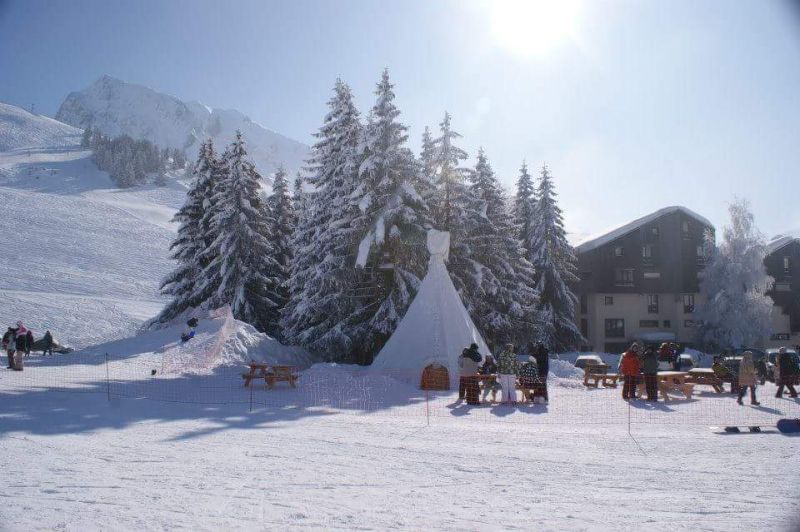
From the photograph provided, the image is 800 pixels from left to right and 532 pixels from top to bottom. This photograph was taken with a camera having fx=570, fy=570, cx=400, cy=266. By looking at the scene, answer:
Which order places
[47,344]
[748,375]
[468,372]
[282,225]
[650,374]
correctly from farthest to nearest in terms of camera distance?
1. [282,225]
2. [47,344]
3. [650,374]
4. [468,372]
5. [748,375]

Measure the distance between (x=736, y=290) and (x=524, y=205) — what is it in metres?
16.7

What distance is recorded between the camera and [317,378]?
1716cm

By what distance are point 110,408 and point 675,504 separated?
1041cm

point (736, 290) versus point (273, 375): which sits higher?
point (736, 290)

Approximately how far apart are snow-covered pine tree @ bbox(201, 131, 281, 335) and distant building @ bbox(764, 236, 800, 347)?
126ft

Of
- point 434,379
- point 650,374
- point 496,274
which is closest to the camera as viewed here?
point 650,374

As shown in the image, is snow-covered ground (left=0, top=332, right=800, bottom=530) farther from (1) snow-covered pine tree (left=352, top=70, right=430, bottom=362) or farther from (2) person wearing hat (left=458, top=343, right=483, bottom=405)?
(1) snow-covered pine tree (left=352, top=70, right=430, bottom=362)

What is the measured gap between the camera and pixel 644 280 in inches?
1801

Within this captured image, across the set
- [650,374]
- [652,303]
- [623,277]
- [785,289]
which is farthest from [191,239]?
[785,289]

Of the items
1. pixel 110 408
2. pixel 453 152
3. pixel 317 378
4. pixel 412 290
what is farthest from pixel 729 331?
pixel 110 408

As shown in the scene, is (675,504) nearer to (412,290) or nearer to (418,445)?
(418,445)

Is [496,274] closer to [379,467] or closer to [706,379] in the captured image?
[706,379]

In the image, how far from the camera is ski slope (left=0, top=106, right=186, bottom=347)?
46250 millimetres

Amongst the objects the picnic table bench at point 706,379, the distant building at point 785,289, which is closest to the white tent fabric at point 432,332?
the picnic table bench at point 706,379
